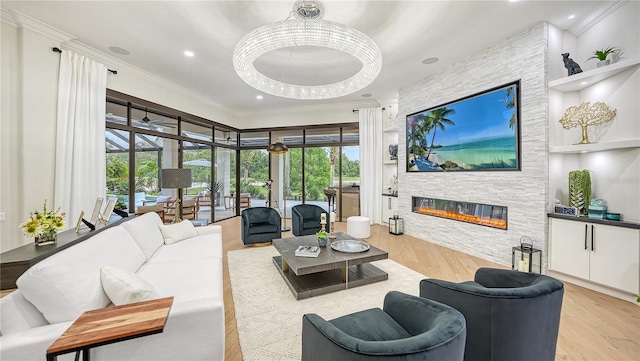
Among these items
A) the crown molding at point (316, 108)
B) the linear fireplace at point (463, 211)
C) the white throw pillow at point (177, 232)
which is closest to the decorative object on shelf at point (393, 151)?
the crown molding at point (316, 108)

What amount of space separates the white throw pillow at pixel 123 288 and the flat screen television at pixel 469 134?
4.50 metres

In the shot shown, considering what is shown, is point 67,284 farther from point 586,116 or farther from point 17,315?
point 586,116

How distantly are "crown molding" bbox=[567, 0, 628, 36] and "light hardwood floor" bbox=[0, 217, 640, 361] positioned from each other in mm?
3351

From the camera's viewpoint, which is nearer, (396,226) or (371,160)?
(396,226)

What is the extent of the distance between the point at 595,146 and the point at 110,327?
4682 mm

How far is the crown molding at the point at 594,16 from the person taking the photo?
2.90m

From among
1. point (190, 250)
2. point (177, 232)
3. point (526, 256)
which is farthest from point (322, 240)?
point (526, 256)

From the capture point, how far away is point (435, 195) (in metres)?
4.95

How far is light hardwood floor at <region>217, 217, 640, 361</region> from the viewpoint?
6.34 ft

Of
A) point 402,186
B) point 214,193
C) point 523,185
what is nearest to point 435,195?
point 402,186

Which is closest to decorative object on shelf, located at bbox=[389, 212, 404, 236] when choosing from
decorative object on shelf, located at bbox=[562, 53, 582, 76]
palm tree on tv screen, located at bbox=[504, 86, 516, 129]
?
palm tree on tv screen, located at bbox=[504, 86, 516, 129]

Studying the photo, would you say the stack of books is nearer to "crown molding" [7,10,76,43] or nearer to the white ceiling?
the white ceiling

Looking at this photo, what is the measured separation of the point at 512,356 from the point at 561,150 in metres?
2.98

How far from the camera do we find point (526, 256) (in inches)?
132
